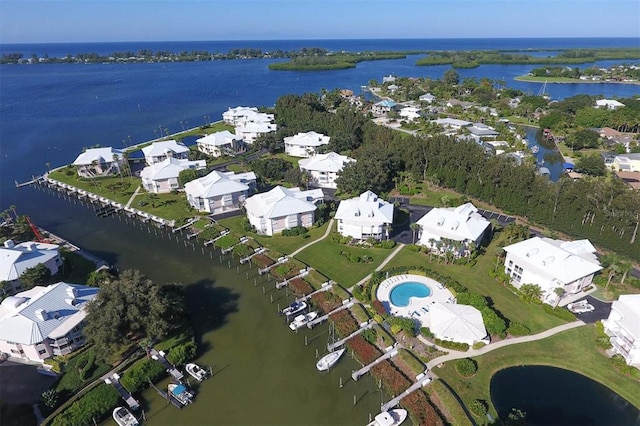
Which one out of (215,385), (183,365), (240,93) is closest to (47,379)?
(183,365)

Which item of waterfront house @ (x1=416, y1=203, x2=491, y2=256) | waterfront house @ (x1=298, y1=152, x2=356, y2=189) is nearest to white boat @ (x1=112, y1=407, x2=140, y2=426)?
waterfront house @ (x1=416, y1=203, x2=491, y2=256)

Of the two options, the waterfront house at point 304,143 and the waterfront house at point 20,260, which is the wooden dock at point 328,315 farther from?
the waterfront house at point 304,143

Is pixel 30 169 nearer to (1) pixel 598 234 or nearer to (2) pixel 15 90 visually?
(1) pixel 598 234

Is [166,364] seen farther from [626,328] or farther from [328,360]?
[626,328]

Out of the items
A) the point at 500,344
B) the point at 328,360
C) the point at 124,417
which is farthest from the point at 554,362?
the point at 124,417

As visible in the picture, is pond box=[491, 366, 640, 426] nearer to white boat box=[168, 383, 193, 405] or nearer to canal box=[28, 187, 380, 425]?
canal box=[28, 187, 380, 425]

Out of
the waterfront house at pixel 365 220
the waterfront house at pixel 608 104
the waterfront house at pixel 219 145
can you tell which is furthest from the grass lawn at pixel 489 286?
the waterfront house at pixel 608 104

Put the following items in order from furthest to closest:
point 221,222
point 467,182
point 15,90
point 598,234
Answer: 1. point 15,90
2. point 467,182
3. point 221,222
4. point 598,234
